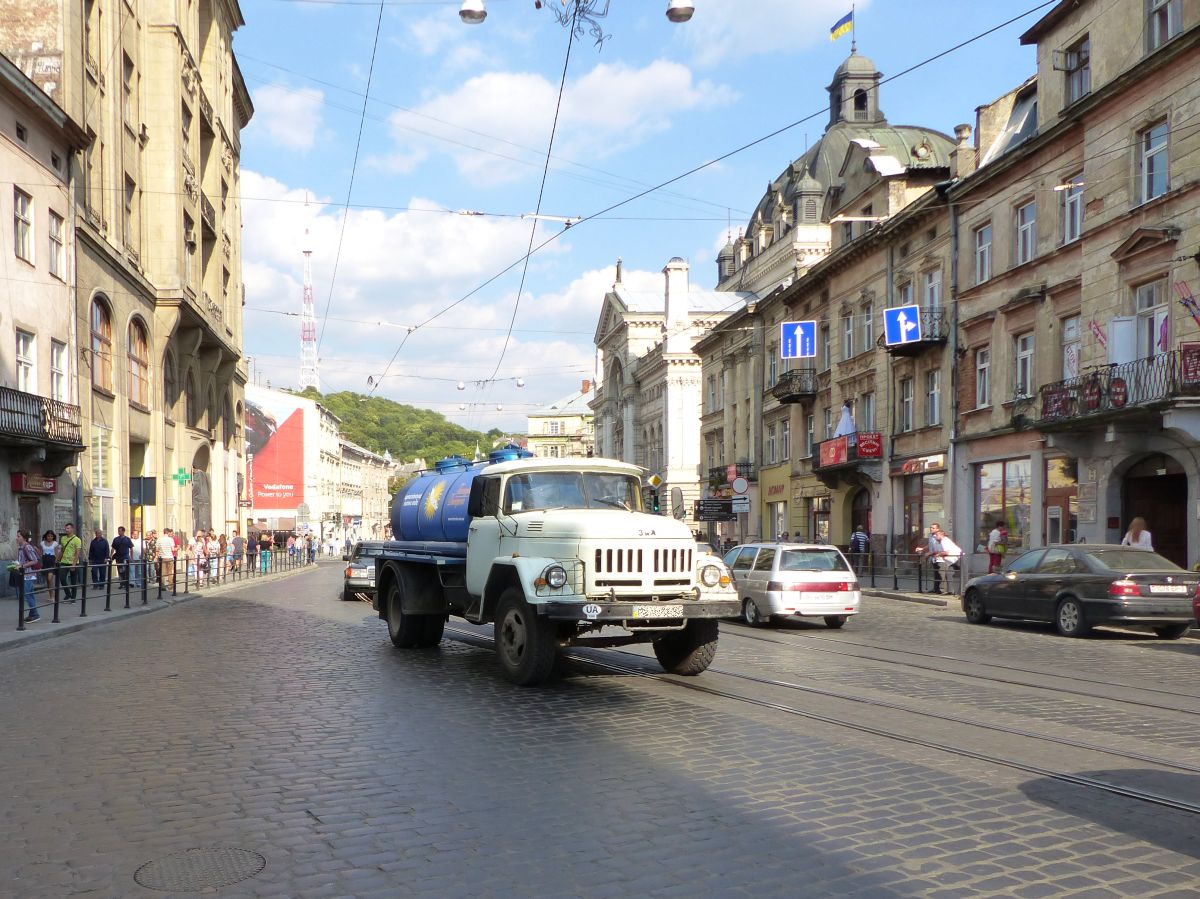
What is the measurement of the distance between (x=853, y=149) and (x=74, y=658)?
108 feet

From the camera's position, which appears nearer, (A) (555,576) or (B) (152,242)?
(A) (555,576)

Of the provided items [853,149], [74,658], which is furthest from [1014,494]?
[74,658]

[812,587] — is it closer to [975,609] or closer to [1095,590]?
[975,609]

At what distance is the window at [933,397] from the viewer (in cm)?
3269

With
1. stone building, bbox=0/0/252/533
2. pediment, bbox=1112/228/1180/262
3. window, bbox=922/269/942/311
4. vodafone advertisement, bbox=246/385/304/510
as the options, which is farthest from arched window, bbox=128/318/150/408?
vodafone advertisement, bbox=246/385/304/510

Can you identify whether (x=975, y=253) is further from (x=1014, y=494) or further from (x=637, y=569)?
(x=637, y=569)

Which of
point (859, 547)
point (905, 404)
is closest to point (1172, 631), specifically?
point (905, 404)

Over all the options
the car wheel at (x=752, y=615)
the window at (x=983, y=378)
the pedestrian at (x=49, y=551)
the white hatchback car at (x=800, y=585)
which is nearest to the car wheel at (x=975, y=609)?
the white hatchback car at (x=800, y=585)

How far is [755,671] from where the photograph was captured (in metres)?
12.0

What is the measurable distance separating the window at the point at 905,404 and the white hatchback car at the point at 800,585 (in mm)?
17255

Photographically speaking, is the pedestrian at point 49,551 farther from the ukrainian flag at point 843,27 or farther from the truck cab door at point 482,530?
the ukrainian flag at point 843,27

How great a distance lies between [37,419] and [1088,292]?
24.5m

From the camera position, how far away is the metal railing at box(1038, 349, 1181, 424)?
838 inches

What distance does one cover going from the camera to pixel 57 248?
2891cm
